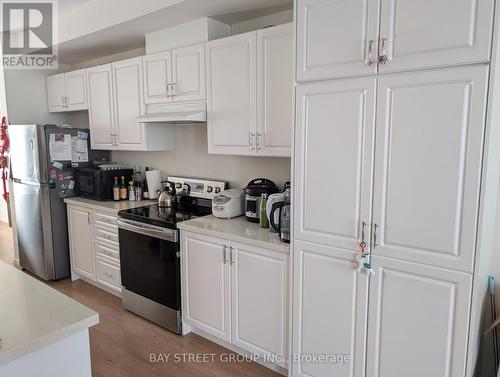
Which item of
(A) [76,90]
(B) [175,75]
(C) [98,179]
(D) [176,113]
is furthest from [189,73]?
(A) [76,90]

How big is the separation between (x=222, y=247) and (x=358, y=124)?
1.21 metres

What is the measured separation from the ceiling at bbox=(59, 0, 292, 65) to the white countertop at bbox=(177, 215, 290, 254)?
4.97 ft

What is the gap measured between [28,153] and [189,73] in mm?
2137

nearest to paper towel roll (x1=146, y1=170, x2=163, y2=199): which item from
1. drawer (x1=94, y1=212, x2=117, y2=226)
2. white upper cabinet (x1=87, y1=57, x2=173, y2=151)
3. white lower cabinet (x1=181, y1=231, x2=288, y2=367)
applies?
white upper cabinet (x1=87, y1=57, x2=173, y2=151)

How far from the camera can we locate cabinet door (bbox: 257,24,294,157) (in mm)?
2342

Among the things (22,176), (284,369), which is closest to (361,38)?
(284,369)

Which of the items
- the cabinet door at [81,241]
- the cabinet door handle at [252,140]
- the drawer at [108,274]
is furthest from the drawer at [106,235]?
the cabinet door handle at [252,140]

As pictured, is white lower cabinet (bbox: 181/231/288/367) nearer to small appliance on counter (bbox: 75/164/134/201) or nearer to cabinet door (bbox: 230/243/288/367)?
cabinet door (bbox: 230/243/288/367)

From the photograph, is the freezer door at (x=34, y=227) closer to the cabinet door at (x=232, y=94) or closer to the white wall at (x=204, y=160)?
the white wall at (x=204, y=160)

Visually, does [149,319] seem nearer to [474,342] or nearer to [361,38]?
[474,342]

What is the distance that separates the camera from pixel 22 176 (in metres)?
3.99

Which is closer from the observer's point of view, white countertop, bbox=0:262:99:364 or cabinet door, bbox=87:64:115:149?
white countertop, bbox=0:262:99:364

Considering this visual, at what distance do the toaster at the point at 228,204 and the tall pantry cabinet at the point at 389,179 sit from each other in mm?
840

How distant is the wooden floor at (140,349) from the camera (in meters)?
2.45
